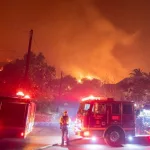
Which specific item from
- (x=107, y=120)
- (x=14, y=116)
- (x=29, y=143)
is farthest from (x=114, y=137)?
(x=14, y=116)

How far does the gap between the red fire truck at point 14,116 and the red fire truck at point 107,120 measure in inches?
126

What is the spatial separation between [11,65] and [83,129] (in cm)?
2106

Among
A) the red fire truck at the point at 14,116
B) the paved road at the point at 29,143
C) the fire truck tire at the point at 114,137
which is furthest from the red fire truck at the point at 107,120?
the red fire truck at the point at 14,116

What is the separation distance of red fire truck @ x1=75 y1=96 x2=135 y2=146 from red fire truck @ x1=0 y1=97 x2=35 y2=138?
126 inches

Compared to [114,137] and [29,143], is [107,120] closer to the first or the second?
[114,137]

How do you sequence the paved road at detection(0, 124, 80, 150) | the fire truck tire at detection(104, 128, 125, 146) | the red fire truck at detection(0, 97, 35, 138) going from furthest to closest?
1. the fire truck tire at detection(104, 128, 125, 146)
2. the red fire truck at detection(0, 97, 35, 138)
3. the paved road at detection(0, 124, 80, 150)

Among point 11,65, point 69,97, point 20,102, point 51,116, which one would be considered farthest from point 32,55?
point 20,102

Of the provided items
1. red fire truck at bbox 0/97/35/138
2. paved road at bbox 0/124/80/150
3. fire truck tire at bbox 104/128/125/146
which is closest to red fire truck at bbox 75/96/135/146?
fire truck tire at bbox 104/128/125/146

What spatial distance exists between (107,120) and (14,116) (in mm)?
5148

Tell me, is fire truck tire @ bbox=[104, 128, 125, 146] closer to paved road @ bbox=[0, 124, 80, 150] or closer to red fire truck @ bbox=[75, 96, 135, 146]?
red fire truck @ bbox=[75, 96, 135, 146]

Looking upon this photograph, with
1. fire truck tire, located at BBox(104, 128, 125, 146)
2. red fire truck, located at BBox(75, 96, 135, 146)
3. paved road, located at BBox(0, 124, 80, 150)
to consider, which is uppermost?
red fire truck, located at BBox(75, 96, 135, 146)

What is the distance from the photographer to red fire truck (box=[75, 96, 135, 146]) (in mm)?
13250

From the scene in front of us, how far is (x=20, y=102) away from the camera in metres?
13.0

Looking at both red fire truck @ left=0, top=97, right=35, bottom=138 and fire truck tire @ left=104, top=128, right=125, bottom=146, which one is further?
fire truck tire @ left=104, top=128, right=125, bottom=146
